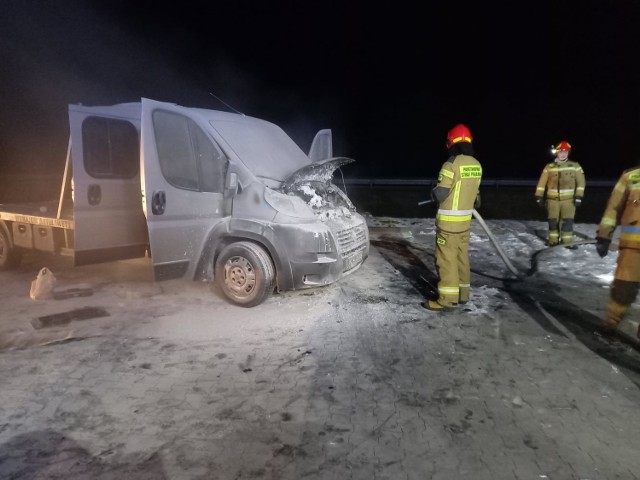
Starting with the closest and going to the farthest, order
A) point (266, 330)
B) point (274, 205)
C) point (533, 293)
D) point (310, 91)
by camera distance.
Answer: point (266, 330)
point (274, 205)
point (533, 293)
point (310, 91)

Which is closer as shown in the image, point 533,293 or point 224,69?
point 533,293

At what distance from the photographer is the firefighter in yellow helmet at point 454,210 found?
4918 mm

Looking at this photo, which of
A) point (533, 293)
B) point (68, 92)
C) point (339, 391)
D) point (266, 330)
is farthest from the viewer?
point (68, 92)

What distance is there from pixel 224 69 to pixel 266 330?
5674cm

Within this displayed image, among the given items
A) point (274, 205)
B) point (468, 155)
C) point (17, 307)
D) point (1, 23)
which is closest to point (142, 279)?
point (17, 307)

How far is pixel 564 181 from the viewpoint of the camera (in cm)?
841

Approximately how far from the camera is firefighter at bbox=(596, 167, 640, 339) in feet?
13.8

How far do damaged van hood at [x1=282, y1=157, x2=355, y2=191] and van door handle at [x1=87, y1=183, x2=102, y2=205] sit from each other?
7.11 feet

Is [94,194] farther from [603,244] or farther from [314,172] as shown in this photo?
[603,244]

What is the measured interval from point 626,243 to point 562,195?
14.7ft

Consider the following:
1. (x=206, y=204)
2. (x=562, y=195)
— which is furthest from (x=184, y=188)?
(x=562, y=195)

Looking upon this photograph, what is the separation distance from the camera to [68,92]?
29.0 m

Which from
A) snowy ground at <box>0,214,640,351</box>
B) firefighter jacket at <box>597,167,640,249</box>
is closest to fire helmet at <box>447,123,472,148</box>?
firefighter jacket at <box>597,167,640,249</box>

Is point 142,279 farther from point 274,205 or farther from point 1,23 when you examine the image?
point 1,23
